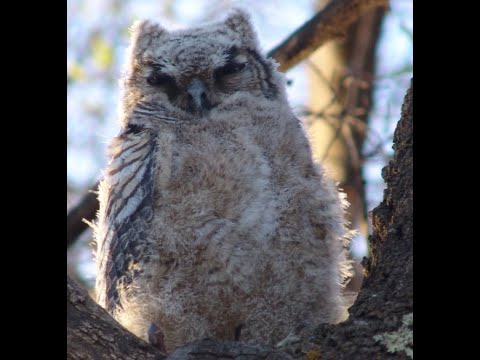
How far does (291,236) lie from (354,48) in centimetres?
344

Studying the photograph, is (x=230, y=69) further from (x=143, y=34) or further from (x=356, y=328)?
(x=356, y=328)

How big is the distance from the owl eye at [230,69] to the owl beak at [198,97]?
0.33 ft

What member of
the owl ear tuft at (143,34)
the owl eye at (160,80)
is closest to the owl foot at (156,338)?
the owl eye at (160,80)

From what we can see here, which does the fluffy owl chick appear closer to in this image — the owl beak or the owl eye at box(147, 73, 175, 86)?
the owl beak

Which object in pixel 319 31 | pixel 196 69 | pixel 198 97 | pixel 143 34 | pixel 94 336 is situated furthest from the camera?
pixel 319 31

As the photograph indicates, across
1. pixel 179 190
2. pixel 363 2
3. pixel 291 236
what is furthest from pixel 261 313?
pixel 363 2

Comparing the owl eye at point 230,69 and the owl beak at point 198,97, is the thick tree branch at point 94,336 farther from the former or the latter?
the owl eye at point 230,69

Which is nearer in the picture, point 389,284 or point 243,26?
point 389,284

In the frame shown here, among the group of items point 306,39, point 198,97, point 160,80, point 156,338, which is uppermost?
point 306,39

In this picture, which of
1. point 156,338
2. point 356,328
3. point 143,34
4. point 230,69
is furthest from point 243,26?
point 356,328

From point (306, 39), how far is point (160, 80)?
1.06 metres

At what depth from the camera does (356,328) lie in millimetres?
2279
